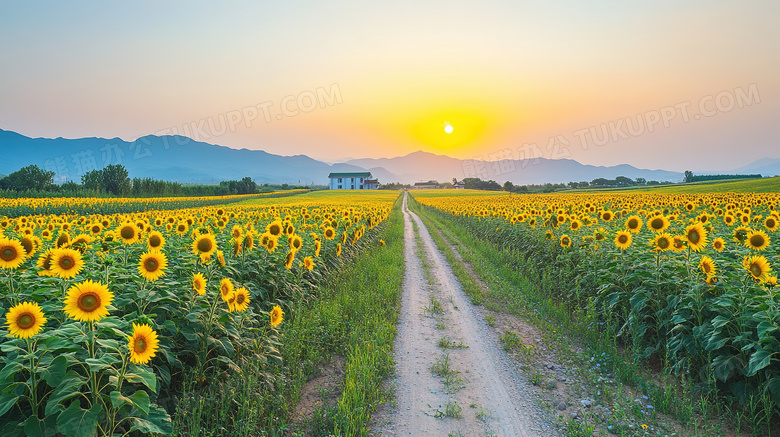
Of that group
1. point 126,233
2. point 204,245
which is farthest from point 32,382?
point 126,233

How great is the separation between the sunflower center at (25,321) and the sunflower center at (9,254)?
44.7 inches

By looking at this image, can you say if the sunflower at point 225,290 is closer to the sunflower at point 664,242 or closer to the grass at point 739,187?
the sunflower at point 664,242

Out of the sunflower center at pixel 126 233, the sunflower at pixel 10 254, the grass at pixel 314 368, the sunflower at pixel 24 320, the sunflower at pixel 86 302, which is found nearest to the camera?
the sunflower at pixel 24 320

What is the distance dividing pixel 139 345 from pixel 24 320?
26.2 inches

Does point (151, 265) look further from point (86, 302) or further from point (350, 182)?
point (350, 182)

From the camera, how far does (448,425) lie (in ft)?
13.2

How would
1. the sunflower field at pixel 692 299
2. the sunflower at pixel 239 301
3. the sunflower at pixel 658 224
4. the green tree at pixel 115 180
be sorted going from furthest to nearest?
the green tree at pixel 115 180, the sunflower at pixel 658 224, the sunflower at pixel 239 301, the sunflower field at pixel 692 299

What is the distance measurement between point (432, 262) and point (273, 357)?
29.4 ft

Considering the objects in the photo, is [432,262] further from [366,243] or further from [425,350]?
[425,350]

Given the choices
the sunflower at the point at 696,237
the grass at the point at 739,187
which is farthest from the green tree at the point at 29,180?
the grass at the point at 739,187

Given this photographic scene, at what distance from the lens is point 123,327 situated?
313 centimetres

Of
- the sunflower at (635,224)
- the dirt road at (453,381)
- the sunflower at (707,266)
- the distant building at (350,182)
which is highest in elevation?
the distant building at (350,182)

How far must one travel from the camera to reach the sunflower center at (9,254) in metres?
3.05

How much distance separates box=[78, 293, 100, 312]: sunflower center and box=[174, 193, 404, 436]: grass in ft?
4.77
